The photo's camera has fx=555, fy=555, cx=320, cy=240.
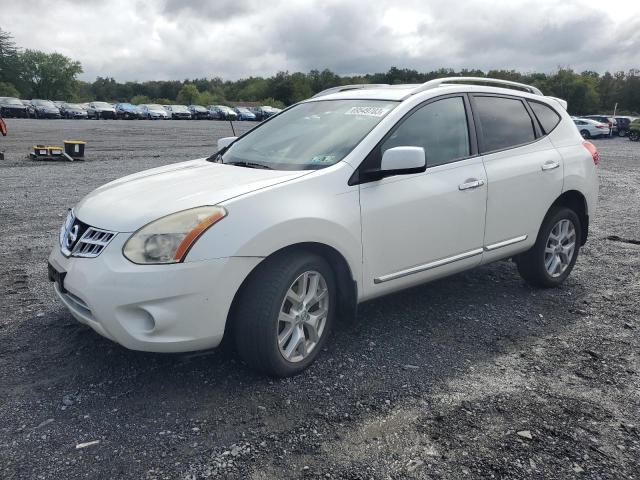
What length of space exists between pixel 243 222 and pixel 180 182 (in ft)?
2.55

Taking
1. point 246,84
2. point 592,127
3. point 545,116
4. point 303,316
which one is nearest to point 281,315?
point 303,316

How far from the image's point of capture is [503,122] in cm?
466

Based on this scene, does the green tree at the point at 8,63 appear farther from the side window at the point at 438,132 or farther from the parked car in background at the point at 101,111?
the side window at the point at 438,132

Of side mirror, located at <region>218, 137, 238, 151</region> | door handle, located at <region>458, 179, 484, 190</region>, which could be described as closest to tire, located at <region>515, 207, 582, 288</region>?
door handle, located at <region>458, 179, 484, 190</region>

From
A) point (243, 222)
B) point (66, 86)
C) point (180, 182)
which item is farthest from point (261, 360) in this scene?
point (66, 86)

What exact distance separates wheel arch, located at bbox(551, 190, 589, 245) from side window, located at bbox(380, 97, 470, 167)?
1344 millimetres

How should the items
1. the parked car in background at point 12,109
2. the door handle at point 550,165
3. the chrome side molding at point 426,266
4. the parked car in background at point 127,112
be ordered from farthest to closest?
the parked car in background at point 127,112 → the parked car in background at point 12,109 → the door handle at point 550,165 → the chrome side molding at point 426,266

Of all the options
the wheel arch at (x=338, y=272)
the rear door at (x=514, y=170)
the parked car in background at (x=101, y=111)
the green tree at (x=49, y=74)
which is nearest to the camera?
the wheel arch at (x=338, y=272)

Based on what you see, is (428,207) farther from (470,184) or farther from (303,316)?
(303,316)

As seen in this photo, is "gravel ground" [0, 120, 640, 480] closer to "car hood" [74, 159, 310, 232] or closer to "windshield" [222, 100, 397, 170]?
"car hood" [74, 159, 310, 232]

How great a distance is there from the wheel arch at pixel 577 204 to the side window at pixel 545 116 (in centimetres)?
61

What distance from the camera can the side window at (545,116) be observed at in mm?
5004

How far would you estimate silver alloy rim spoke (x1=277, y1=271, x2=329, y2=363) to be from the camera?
331cm

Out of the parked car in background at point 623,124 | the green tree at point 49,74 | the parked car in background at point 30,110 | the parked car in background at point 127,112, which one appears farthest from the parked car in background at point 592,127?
the green tree at point 49,74
